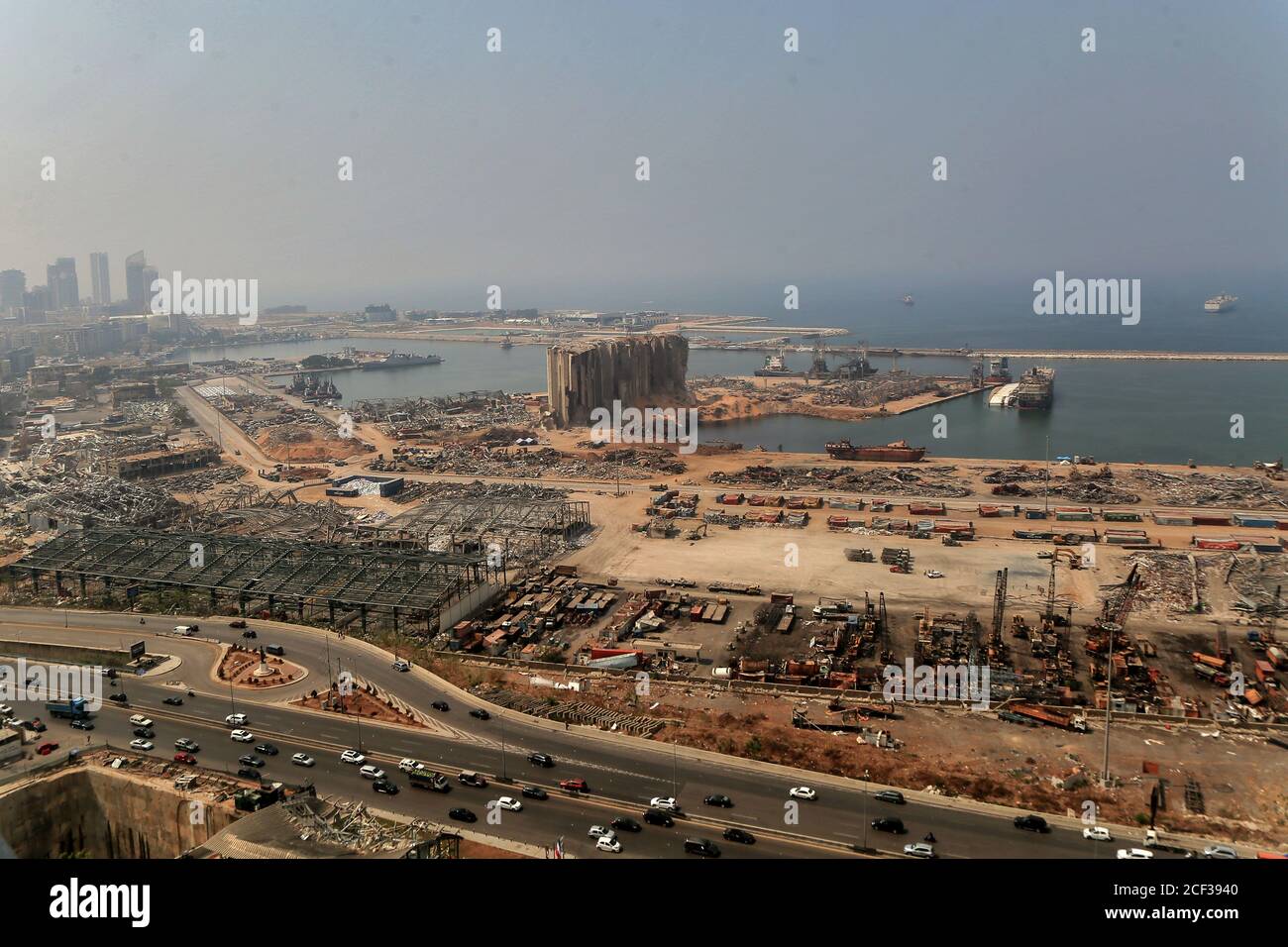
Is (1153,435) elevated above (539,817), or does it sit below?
above

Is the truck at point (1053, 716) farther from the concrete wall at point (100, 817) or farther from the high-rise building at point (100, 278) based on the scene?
the high-rise building at point (100, 278)

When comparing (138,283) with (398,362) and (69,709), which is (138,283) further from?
(69,709)

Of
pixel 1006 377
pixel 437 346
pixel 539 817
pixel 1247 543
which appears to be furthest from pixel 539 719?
pixel 437 346

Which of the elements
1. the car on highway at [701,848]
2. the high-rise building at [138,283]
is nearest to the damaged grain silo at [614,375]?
the car on highway at [701,848]

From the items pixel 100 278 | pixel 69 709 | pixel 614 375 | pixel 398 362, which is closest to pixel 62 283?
pixel 100 278

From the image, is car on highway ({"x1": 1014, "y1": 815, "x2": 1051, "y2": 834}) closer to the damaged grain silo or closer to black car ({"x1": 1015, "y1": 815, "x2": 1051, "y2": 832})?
black car ({"x1": 1015, "y1": 815, "x2": 1051, "y2": 832})
